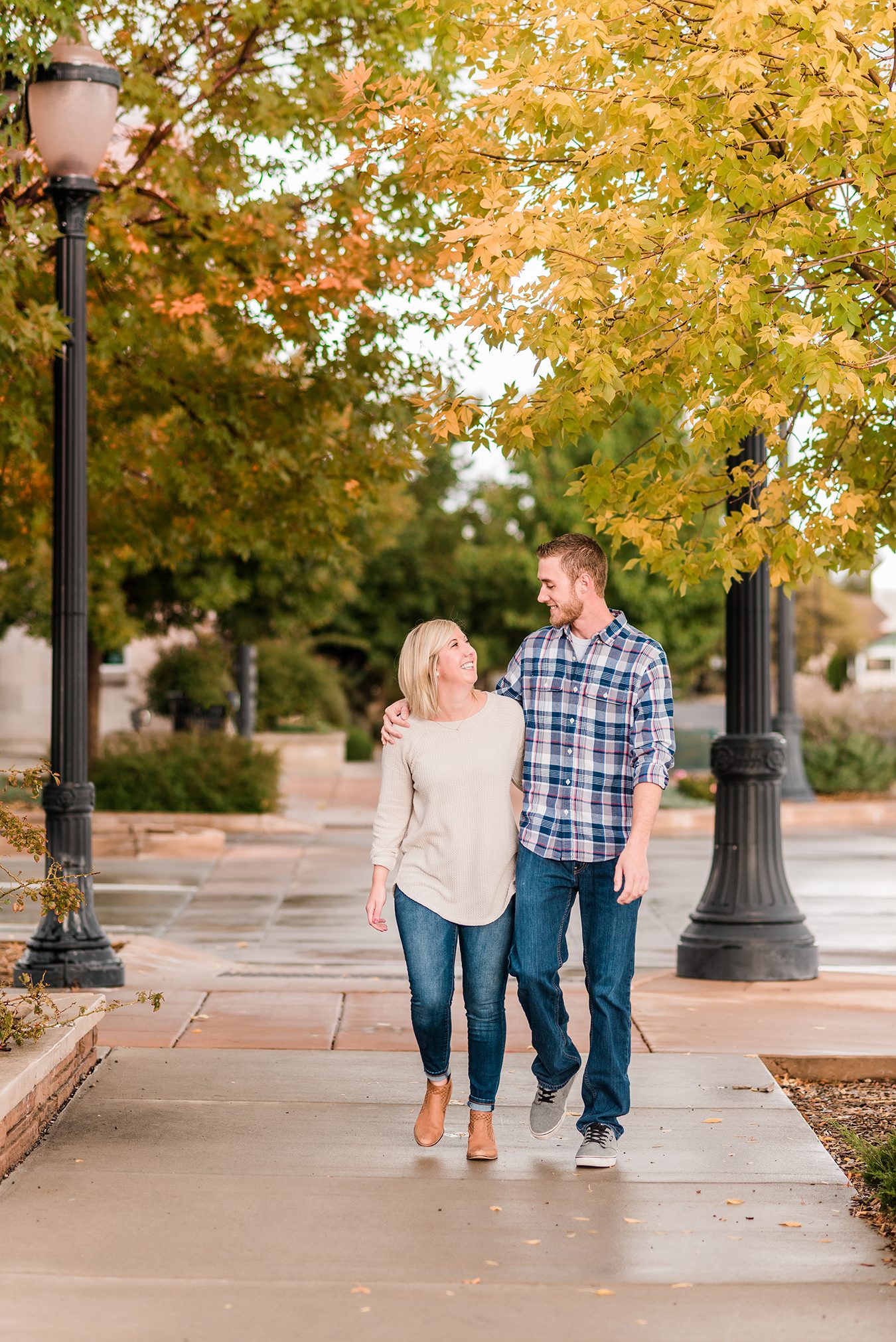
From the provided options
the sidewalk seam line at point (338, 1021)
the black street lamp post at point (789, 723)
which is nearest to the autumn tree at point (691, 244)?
the sidewalk seam line at point (338, 1021)

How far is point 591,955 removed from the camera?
5.10 meters

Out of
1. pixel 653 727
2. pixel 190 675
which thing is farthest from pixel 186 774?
pixel 653 727

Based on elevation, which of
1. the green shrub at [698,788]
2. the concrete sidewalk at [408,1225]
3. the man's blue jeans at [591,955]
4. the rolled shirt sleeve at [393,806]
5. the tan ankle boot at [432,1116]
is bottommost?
the concrete sidewalk at [408,1225]

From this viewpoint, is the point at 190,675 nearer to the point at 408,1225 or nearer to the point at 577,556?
the point at 577,556

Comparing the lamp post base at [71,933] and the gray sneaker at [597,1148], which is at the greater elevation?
the lamp post base at [71,933]

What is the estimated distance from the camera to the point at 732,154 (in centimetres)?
521

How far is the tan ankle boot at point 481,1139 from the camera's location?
17.0ft

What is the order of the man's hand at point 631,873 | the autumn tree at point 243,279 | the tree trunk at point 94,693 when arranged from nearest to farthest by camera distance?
the man's hand at point 631,873
the autumn tree at point 243,279
the tree trunk at point 94,693

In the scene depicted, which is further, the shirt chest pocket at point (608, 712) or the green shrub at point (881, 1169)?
the shirt chest pocket at point (608, 712)

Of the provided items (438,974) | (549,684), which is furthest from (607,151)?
(438,974)

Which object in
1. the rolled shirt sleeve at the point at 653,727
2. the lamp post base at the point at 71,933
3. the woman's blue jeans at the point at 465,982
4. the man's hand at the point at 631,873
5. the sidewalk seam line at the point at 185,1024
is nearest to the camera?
the man's hand at the point at 631,873

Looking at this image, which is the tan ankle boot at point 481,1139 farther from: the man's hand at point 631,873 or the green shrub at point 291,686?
the green shrub at point 291,686

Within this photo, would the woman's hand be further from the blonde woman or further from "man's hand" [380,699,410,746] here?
"man's hand" [380,699,410,746]

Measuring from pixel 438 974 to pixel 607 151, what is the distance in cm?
289
